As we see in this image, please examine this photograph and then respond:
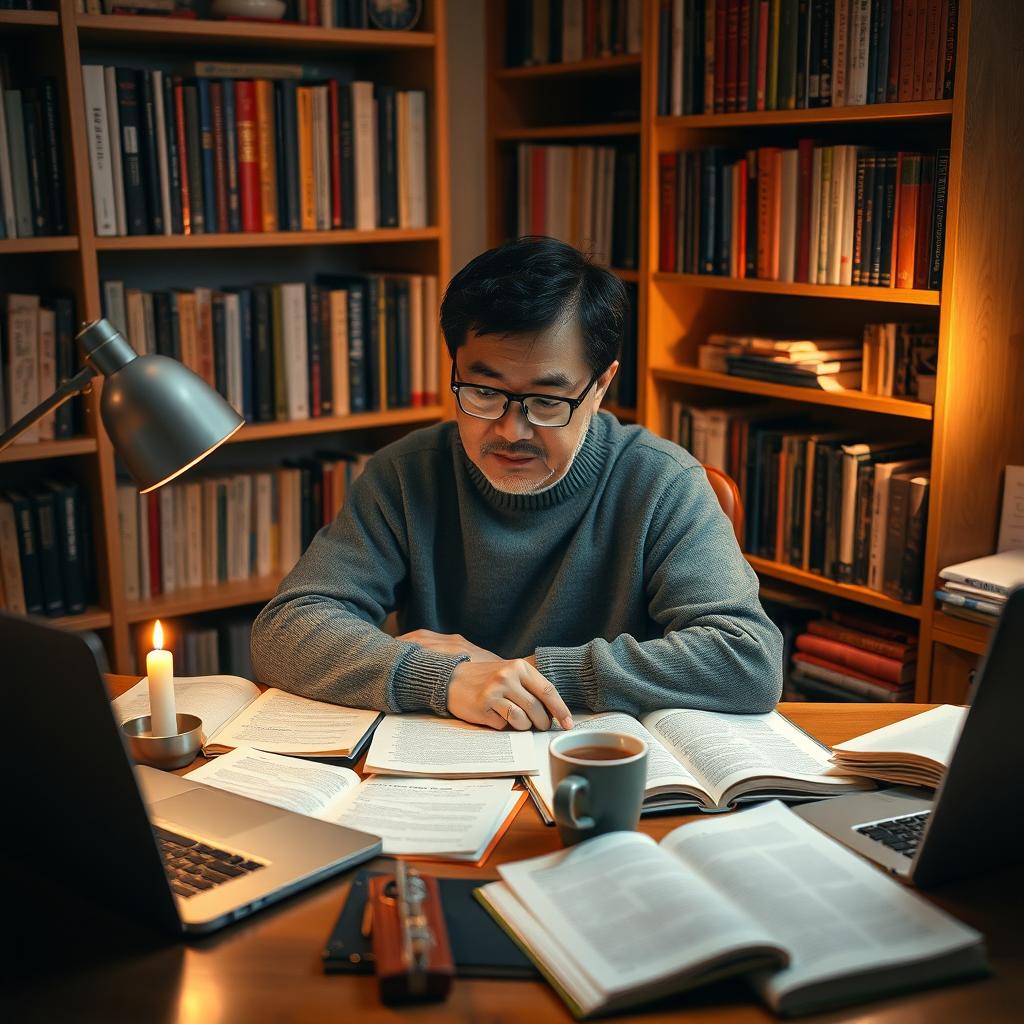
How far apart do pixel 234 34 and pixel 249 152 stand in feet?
0.80

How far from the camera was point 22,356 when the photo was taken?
2.47 meters

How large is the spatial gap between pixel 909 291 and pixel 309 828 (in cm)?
168

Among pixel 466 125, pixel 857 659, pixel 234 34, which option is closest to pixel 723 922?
pixel 857 659

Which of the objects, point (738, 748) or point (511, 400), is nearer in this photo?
point (738, 748)

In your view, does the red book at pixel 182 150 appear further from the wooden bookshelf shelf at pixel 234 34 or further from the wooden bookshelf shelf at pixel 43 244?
the wooden bookshelf shelf at pixel 43 244

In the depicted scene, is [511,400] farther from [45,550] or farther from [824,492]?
[45,550]

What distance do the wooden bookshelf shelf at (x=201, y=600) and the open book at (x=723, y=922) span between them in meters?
1.84

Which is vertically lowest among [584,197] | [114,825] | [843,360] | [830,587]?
[830,587]

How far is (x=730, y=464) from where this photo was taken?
9.31ft

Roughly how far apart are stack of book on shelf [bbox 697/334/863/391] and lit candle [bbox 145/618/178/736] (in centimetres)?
169

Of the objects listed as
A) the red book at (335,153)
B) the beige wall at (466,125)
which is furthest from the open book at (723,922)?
the beige wall at (466,125)

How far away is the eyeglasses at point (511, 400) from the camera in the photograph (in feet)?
5.24

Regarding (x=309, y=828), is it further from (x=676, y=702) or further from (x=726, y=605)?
(x=726, y=605)

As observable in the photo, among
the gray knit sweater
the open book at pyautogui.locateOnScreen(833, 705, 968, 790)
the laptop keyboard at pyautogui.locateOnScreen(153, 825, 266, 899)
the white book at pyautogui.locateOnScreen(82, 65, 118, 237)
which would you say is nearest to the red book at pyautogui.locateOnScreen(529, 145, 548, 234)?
the white book at pyautogui.locateOnScreen(82, 65, 118, 237)
